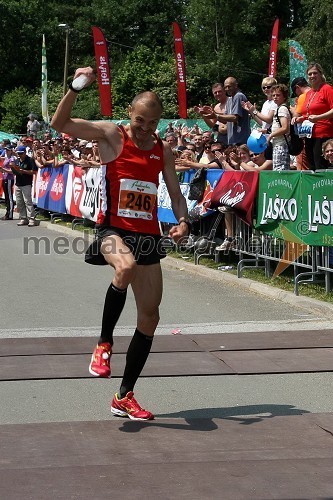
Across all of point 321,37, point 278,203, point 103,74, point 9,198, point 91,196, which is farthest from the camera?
point 321,37

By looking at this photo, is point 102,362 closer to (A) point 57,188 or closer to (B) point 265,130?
(B) point 265,130

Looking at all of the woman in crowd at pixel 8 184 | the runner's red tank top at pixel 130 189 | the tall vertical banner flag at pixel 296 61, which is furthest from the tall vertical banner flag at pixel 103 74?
the runner's red tank top at pixel 130 189

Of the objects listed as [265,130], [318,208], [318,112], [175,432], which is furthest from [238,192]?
[175,432]

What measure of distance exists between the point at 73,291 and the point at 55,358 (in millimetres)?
4353

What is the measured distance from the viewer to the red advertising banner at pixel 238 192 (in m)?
13.1

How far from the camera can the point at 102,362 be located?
6.32 metres

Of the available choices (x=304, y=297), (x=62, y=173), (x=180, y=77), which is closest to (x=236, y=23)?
(x=180, y=77)

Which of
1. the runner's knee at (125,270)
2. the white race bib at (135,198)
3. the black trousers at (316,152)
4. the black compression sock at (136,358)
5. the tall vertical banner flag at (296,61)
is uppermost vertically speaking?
the tall vertical banner flag at (296,61)

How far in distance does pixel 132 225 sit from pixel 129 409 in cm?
119

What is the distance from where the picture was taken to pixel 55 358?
8.41 metres

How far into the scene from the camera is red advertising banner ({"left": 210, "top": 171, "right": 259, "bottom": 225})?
13.1 meters

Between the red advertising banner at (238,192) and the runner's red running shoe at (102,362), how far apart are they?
697cm

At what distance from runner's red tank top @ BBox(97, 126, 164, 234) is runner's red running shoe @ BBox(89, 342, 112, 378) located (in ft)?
2.57

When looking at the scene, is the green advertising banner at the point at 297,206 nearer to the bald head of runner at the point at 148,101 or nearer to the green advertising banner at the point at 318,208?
the green advertising banner at the point at 318,208
